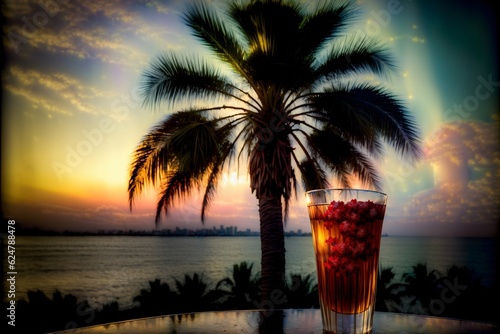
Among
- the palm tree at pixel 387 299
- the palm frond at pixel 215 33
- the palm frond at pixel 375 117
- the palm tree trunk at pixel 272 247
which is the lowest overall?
the palm tree at pixel 387 299

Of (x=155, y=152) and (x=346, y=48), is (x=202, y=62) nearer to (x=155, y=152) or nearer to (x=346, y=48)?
(x=155, y=152)

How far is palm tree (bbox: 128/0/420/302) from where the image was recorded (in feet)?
19.6

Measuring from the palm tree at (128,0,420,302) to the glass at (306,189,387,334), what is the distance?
178 inches

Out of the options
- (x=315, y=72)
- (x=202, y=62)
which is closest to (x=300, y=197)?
(x=315, y=72)

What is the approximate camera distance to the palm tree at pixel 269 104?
5984 millimetres

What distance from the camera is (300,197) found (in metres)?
9.19

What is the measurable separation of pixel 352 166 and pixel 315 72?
2051mm

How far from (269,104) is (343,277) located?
5.86m

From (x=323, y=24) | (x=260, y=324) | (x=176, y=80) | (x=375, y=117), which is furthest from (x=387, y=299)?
(x=260, y=324)

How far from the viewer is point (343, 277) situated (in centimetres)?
126

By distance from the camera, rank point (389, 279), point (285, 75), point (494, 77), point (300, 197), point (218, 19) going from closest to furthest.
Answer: point (285, 75)
point (218, 19)
point (494, 77)
point (389, 279)
point (300, 197)

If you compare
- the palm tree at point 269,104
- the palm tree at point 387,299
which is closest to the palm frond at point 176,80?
the palm tree at point 269,104

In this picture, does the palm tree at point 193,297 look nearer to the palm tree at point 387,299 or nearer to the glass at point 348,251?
the palm tree at point 387,299

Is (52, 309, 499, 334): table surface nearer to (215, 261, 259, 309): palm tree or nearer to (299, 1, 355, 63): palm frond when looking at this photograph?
(299, 1, 355, 63): palm frond
